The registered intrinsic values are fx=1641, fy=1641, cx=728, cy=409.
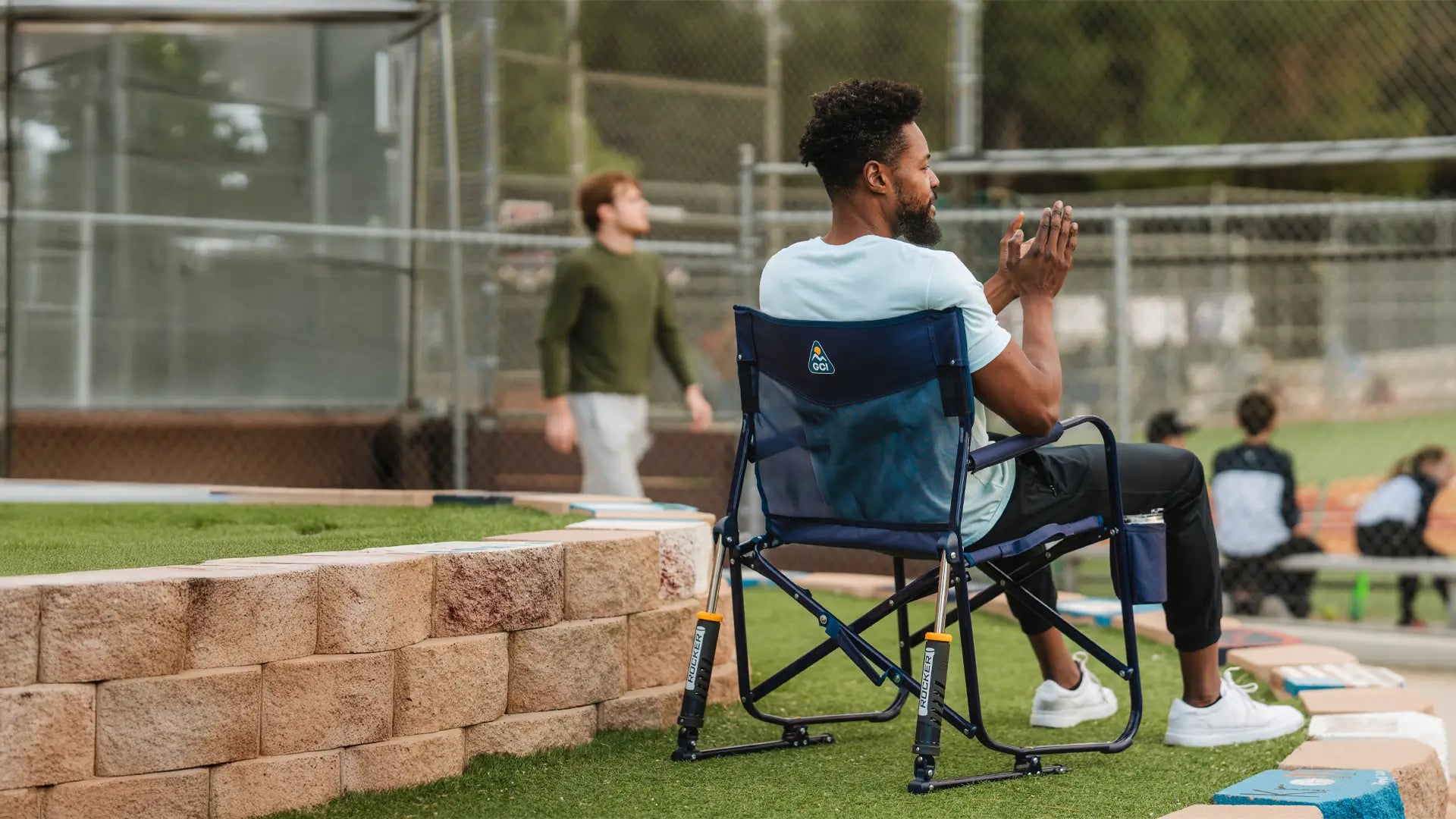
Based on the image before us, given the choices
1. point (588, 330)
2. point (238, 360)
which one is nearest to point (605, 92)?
point (238, 360)

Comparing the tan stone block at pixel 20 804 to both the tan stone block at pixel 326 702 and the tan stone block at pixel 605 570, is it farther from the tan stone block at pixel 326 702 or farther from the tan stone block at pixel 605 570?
the tan stone block at pixel 605 570

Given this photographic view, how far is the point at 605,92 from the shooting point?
13273mm

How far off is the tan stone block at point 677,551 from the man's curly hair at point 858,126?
40.2 inches

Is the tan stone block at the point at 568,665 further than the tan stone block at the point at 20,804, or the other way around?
the tan stone block at the point at 568,665

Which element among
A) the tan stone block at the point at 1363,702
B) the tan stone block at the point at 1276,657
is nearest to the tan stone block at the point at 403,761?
the tan stone block at the point at 1363,702

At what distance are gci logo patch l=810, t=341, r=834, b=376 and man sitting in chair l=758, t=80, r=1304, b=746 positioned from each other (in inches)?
3.4

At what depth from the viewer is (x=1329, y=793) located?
3.16 m

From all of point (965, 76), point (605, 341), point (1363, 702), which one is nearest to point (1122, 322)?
point (965, 76)

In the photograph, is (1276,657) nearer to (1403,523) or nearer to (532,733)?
(532,733)

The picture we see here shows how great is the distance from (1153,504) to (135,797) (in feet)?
7.17

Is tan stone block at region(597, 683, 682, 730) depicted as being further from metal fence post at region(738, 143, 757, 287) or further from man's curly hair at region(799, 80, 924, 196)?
metal fence post at region(738, 143, 757, 287)

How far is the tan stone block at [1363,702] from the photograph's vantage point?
4.11m

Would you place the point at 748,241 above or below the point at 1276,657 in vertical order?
above

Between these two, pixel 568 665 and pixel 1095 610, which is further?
pixel 1095 610
